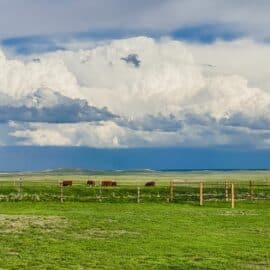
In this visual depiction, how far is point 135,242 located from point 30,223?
885 cm

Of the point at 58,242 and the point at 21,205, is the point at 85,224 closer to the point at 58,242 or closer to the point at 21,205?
the point at 58,242

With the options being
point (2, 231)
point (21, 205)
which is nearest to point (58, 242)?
point (2, 231)

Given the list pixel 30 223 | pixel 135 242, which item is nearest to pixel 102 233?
pixel 135 242

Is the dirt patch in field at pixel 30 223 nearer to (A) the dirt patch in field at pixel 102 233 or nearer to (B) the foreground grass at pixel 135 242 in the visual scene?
(B) the foreground grass at pixel 135 242

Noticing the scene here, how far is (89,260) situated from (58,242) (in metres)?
4.79

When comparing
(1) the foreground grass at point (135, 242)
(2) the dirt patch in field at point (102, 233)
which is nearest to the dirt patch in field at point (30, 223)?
(1) the foreground grass at point (135, 242)

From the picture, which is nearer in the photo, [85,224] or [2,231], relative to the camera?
[2,231]

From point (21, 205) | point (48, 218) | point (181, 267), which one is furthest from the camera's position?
point (21, 205)

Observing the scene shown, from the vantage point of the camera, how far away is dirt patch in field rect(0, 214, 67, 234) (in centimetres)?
3139

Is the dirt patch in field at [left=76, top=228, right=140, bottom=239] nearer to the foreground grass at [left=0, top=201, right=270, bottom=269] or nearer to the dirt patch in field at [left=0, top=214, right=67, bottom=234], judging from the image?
the foreground grass at [left=0, top=201, right=270, bottom=269]

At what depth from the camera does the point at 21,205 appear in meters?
53.1

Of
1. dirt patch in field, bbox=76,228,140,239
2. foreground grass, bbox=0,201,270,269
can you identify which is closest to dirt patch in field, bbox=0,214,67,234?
foreground grass, bbox=0,201,270,269

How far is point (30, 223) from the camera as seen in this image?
33.8m

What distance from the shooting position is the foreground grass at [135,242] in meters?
21.8
